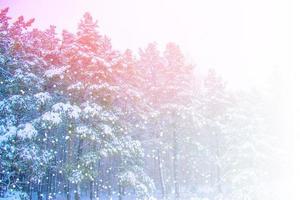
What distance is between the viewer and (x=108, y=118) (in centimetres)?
2327

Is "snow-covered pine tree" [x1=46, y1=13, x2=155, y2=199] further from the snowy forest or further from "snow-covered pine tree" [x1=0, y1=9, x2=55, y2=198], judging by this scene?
"snow-covered pine tree" [x1=0, y1=9, x2=55, y2=198]

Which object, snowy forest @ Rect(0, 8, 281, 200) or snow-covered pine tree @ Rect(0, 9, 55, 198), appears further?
snowy forest @ Rect(0, 8, 281, 200)

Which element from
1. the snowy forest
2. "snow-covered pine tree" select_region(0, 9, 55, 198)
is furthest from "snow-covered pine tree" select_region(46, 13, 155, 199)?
"snow-covered pine tree" select_region(0, 9, 55, 198)

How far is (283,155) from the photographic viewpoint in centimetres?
3941

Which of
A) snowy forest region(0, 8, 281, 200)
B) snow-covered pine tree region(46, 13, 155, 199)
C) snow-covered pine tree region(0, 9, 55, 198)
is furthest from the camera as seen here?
snow-covered pine tree region(46, 13, 155, 199)

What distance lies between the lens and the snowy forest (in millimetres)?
21500

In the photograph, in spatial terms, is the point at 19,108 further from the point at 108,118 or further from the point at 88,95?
the point at 108,118

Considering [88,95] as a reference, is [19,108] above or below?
below

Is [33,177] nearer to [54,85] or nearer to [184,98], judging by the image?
[54,85]

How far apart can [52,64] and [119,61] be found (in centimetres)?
500

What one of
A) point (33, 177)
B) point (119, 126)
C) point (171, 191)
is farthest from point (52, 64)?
point (171, 191)

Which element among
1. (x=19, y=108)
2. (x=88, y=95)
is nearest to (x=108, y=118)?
(x=88, y=95)

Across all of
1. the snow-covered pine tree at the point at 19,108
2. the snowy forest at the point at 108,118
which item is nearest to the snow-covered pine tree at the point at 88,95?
the snowy forest at the point at 108,118

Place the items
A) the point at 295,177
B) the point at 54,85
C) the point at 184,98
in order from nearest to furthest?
the point at 54,85
the point at 184,98
the point at 295,177
